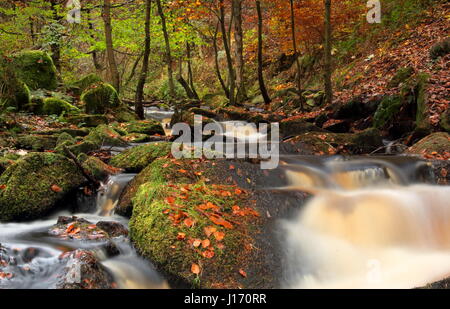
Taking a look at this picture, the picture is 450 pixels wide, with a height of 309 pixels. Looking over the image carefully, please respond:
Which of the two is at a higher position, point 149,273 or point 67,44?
point 67,44

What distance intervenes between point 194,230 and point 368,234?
2331 millimetres

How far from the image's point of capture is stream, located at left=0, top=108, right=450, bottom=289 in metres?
3.73

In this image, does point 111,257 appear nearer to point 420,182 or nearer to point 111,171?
point 111,171

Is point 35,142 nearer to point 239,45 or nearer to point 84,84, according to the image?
point 84,84

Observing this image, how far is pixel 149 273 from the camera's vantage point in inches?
145

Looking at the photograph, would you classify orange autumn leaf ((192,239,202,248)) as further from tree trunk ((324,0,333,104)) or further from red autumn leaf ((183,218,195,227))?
tree trunk ((324,0,333,104))

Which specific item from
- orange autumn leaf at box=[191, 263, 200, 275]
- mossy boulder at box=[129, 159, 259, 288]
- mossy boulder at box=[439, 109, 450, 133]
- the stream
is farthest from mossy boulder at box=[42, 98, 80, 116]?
mossy boulder at box=[439, 109, 450, 133]

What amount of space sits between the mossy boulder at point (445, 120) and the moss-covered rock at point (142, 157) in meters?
5.57

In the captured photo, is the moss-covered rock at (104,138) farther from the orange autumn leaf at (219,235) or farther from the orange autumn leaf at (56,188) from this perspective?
the orange autumn leaf at (219,235)

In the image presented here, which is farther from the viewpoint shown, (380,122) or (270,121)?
(270,121)

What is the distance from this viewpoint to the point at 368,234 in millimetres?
4484

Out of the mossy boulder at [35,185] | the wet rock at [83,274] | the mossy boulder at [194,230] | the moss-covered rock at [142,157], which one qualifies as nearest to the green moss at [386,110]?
the moss-covered rock at [142,157]

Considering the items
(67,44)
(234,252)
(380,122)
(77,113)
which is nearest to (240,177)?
(234,252)

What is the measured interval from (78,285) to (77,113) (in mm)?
9674
